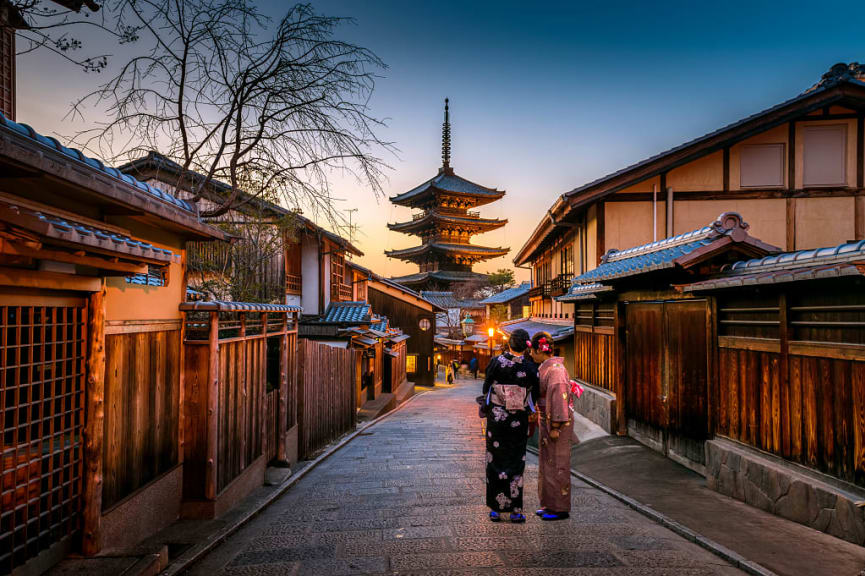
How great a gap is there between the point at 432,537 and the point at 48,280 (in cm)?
362

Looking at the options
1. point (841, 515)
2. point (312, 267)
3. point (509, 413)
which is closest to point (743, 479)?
point (841, 515)

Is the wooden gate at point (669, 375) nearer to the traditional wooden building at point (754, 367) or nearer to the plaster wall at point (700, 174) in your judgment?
the traditional wooden building at point (754, 367)

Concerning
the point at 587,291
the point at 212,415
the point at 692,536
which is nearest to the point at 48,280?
the point at 212,415

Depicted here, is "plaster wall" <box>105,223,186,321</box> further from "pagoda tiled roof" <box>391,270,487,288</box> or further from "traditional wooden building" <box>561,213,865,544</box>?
"pagoda tiled roof" <box>391,270,487,288</box>

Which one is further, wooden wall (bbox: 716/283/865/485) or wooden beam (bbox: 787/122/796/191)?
wooden beam (bbox: 787/122/796/191)

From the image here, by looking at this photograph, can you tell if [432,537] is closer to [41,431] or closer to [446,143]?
[41,431]

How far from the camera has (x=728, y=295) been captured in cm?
620

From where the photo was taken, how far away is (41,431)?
3.43m

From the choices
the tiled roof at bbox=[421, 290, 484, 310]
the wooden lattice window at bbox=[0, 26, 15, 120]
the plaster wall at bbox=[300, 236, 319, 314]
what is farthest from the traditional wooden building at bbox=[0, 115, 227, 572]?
the tiled roof at bbox=[421, 290, 484, 310]

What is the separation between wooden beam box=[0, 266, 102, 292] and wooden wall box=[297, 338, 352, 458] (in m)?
4.94

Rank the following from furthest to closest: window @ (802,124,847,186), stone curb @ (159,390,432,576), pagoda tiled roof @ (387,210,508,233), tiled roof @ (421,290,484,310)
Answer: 1. tiled roof @ (421,290,484,310)
2. pagoda tiled roof @ (387,210,508,233)
3. window @ (802,124,847,186)
4. stone curb @ (159,390,432,576)

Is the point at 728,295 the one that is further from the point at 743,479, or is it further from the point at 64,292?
the point at 64,292

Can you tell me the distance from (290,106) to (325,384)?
572 cm

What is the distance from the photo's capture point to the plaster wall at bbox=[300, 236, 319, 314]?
19.6 m
